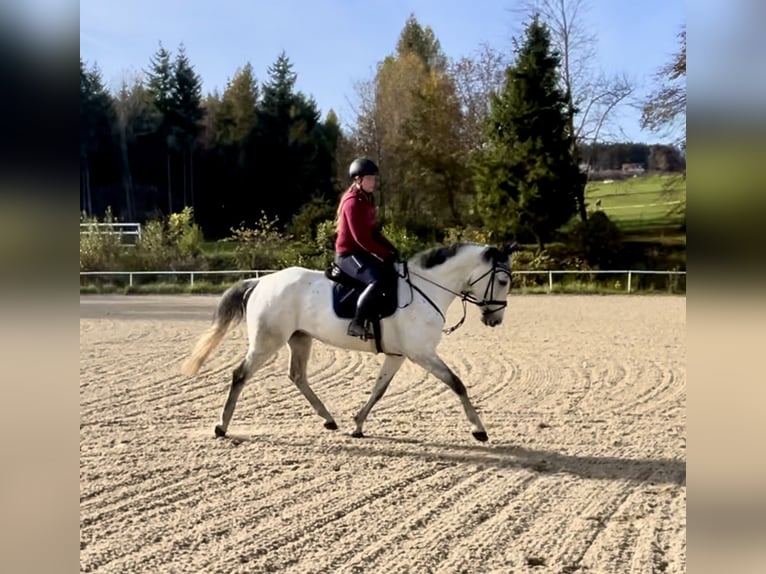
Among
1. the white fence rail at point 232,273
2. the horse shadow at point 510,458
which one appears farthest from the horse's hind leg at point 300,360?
the white fence rail at point 232,273

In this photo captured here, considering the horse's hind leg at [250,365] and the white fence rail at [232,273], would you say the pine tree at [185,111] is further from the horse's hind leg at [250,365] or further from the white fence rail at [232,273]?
the horse's hind leg at [250,365]

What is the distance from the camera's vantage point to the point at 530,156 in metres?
21.9

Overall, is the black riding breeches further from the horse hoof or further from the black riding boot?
the horse hoof

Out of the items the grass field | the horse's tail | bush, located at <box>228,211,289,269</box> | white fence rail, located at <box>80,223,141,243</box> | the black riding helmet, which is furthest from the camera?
bush, located at <box>228,211,289,269</box>

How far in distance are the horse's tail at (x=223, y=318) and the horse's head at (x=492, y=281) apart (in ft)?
5.57

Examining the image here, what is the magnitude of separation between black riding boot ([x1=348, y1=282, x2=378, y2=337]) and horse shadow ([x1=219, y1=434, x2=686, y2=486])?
2.61 ft

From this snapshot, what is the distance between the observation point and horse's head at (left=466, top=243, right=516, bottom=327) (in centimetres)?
513

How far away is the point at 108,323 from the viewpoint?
12.9 m

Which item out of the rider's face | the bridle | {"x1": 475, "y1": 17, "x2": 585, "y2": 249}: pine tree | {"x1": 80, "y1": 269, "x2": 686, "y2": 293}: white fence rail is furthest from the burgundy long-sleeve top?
{"x1": 475, "y1": 17, "x2": 585, "y2": 249}: pine tree

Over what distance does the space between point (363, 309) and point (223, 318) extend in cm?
122
